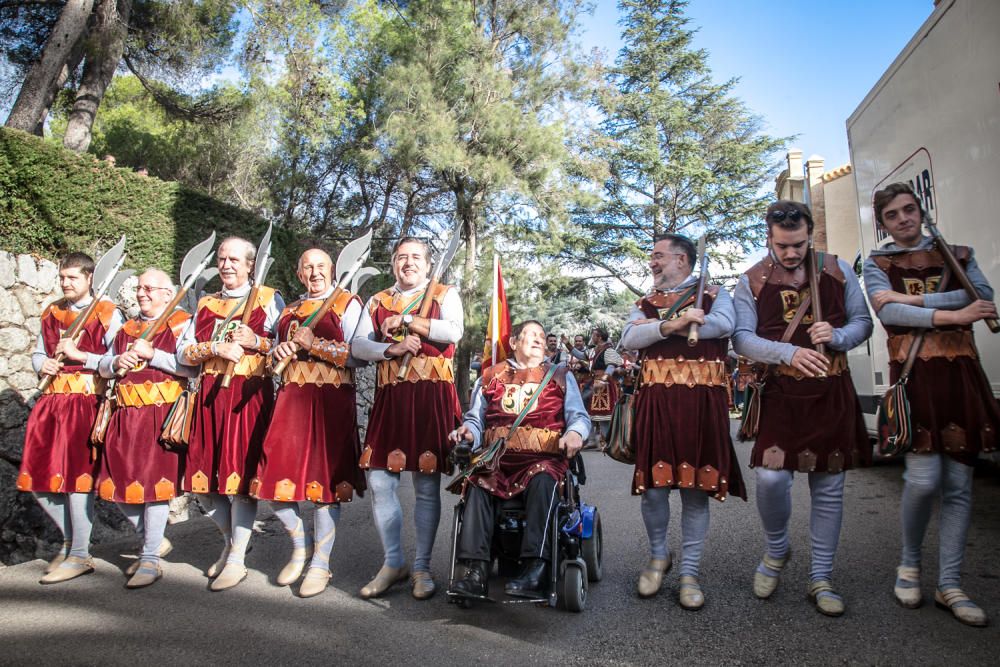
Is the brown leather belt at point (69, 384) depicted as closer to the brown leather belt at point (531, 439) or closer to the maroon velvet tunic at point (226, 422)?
the maroon velvet tunic at point (226, 422)

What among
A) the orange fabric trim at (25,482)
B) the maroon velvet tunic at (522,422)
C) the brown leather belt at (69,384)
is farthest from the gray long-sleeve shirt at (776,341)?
the orange fabric trim at (25,482)

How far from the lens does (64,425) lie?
4184 mm

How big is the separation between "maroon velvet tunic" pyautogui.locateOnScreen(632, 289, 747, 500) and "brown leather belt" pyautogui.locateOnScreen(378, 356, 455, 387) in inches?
44.8

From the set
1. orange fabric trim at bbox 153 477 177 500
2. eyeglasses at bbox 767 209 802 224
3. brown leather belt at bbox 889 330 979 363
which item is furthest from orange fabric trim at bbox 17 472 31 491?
brown leather belt at bbox 889 330 979 363

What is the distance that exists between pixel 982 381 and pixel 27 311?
7.14 m

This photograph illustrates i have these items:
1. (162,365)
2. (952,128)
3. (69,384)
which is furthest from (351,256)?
(952,128)

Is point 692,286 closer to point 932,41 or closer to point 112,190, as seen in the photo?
point 932,41

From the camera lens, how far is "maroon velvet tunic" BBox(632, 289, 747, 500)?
337 centimetres

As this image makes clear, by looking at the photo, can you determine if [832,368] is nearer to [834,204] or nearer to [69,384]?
[69,384]

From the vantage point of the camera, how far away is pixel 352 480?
393cm

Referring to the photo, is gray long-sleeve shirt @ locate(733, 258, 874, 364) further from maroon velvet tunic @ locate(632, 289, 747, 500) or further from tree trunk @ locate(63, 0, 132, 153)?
tree trunk @ locate(63, 0, 132, 153)

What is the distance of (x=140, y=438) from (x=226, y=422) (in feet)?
1.93

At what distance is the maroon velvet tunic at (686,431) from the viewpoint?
3.37 m

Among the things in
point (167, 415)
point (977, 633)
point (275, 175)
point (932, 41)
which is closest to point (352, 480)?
point (167, 415)
